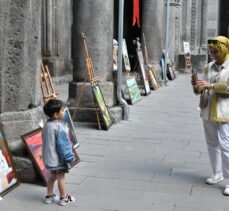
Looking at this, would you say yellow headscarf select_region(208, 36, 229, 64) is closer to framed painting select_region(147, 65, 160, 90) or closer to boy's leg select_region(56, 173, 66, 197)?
boy's leg select_region(56, 173, 66, 197)

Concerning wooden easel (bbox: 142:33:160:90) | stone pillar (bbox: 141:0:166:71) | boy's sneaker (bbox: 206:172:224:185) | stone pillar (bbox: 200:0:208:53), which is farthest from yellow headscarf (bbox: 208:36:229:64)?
stone pillar (bbox: 200:0:208:53)

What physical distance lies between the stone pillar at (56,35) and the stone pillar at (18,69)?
9.22m

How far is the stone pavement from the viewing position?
4500 mm

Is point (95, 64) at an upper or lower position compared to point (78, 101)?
upper

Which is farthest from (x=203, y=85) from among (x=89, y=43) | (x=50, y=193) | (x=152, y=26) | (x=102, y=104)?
(x=152, y=26)

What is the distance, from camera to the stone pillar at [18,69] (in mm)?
4852

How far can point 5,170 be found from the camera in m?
4.64

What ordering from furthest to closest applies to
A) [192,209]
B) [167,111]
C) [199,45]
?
[199,45]
[167,111]
[192,209]

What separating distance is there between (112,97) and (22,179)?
3965 mm

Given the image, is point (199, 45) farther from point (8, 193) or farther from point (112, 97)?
point (8, 193)

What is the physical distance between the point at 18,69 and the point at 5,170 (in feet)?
3.32

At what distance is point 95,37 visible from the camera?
8.42 metres

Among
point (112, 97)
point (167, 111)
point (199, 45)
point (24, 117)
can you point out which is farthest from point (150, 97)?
point (199, 45)

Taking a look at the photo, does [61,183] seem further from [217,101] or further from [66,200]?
[217,101]
